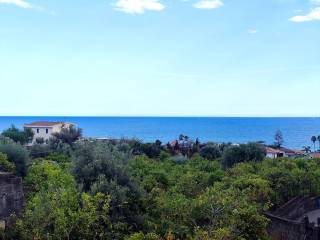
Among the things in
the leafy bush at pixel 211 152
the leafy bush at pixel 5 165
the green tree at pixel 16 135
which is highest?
the leafy bush at pixel 5 165

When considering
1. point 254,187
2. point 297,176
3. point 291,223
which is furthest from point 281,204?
point 291,223

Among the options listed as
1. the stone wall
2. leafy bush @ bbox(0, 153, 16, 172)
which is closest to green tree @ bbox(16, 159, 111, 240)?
the stone wall

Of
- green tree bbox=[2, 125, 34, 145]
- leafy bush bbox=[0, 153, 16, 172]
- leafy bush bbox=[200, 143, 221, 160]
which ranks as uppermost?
leafy bush bbox=[0, 153, 16, 172]

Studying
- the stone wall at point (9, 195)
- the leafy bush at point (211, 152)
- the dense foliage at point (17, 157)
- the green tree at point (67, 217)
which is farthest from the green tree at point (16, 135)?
the green tree at point (67, 217)

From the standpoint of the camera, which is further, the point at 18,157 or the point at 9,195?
the point at 18,157

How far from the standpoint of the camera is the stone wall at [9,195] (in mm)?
20331

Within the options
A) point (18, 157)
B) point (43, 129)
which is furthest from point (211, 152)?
point (43, 129)

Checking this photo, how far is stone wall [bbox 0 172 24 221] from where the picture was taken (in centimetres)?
2033

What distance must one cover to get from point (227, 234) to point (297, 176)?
1887 cm

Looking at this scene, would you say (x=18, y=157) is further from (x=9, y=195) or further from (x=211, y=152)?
(x=211, y=152)

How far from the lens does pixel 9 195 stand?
67.5 feet

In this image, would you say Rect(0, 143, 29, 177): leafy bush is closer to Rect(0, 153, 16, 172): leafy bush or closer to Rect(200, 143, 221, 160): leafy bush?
Rect(0, 153, 16, 172): leafy bush

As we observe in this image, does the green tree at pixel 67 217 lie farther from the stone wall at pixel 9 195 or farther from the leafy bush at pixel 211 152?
the leafy bush at pixel 211 152

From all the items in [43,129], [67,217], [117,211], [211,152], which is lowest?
[211,152]
